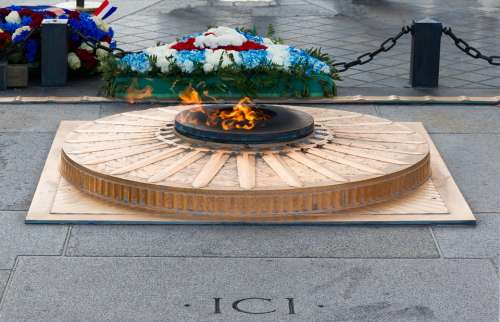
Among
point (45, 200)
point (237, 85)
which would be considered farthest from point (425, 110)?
point (45, 200)

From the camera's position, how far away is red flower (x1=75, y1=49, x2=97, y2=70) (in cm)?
995

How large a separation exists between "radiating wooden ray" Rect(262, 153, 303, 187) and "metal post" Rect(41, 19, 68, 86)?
3.84 metres

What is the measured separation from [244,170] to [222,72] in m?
2.91

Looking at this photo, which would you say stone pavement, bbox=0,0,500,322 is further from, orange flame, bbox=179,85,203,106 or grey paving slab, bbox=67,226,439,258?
orange flame, bbox=179,85,203,106

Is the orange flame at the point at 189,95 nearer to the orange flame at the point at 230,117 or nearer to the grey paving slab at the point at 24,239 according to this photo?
the orange flame at the point at 230,117

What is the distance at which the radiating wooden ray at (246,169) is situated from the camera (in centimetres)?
600

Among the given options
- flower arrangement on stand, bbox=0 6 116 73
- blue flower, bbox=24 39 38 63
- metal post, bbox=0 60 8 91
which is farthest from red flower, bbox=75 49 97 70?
metal post, bbox=0 60 8 91

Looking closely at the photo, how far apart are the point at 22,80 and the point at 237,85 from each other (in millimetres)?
2144

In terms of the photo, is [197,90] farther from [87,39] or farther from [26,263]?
[26,263]

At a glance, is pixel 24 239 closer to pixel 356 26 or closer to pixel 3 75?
pixel 3 75

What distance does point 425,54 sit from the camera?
32.0 feet

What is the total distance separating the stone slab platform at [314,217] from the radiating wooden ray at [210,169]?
0.81 ft

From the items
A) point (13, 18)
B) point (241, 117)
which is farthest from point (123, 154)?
point (13, 18)

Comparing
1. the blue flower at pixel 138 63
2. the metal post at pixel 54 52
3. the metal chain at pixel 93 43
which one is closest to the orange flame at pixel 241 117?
the blue flower at pixel 138 63
